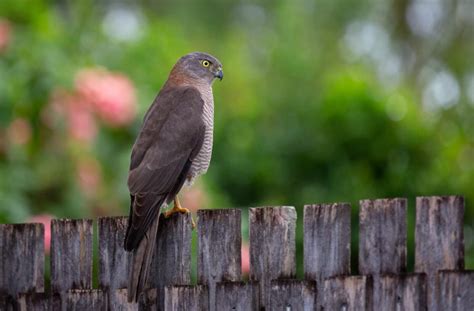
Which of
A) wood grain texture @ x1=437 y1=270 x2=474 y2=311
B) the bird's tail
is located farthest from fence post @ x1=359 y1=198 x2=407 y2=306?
the bird's tail

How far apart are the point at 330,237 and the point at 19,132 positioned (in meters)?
2.94

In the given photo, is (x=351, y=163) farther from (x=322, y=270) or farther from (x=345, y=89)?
(x=322, y=270)

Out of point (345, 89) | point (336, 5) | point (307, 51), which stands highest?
point (336, 5)

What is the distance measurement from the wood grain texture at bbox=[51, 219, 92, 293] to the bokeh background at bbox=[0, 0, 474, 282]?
1.82 meters

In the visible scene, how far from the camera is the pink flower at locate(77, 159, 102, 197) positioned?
592 cm

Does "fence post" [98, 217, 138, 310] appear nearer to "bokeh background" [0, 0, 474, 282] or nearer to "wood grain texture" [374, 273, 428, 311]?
"wood grain texture" [374, 273, 428, 311]

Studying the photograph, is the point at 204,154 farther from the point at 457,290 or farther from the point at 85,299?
the point at 457,290

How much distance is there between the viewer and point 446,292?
3.37 metres

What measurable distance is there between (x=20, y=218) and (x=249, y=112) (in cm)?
367

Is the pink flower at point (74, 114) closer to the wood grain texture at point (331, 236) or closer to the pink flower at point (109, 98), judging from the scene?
the pink flower at point (109, 98)

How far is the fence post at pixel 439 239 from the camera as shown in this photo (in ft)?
11.1

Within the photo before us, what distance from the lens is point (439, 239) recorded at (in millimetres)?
3396

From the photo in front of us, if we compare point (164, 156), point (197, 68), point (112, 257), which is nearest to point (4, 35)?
point (197, 68)

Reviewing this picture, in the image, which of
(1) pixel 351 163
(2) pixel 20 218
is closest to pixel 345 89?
(1) pixel 351 163
